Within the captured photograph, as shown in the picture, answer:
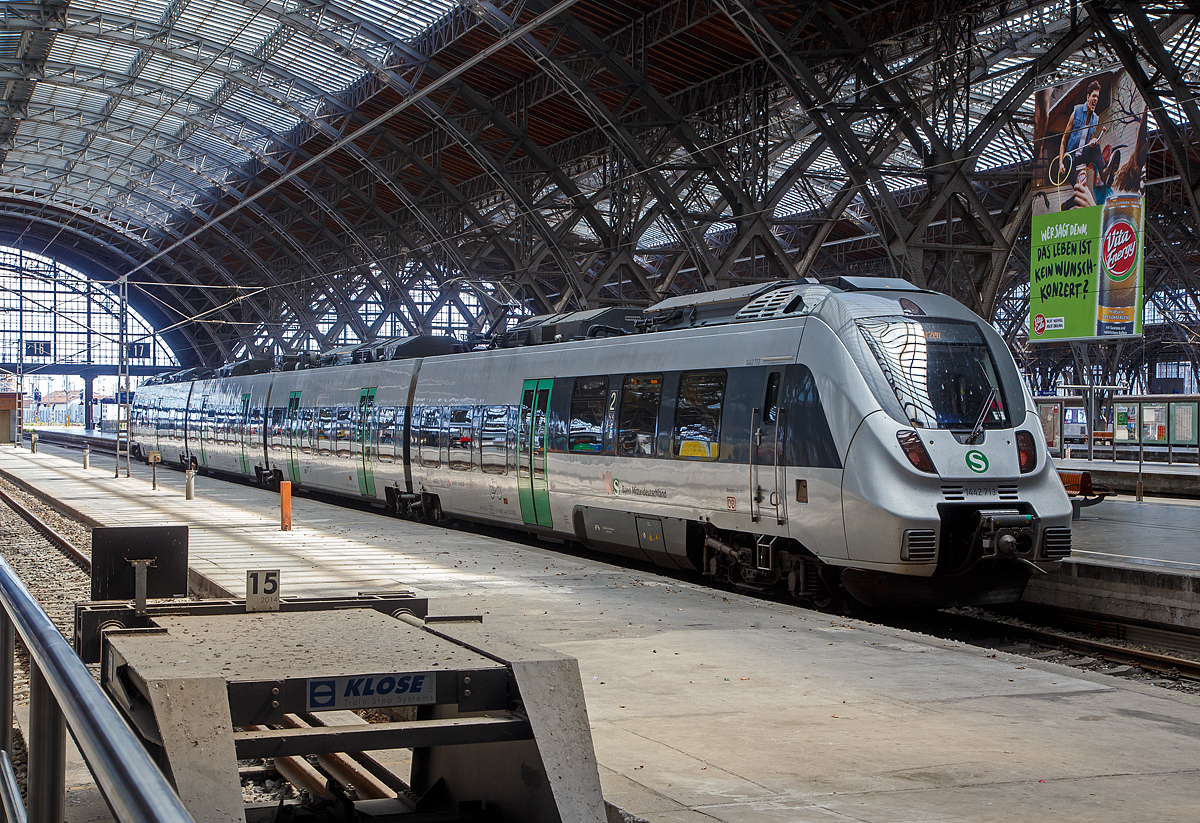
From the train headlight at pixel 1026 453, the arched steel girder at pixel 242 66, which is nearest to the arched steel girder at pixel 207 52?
the arched steel girder at pixel 242 66

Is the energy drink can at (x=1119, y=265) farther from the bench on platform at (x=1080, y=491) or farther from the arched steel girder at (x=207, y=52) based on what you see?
the arched steel girder at (x=207, y=52)

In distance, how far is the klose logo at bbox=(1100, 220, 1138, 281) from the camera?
18.0 metres

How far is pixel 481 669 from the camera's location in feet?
13.7

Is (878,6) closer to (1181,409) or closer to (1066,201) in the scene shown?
(1066,201)

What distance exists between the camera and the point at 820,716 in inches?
259

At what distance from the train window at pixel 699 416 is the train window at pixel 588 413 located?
1.86 metres

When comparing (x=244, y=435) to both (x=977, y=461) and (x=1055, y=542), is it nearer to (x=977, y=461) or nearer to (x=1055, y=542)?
(x=977, y=461)

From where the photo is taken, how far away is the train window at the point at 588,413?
15.7 meters

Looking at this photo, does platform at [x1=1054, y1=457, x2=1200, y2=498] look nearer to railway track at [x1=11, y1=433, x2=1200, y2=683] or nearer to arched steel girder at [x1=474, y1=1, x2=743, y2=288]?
arched steel girder at [x1=474, y1=1, x2=743, y2=288]

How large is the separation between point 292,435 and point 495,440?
40.9ft

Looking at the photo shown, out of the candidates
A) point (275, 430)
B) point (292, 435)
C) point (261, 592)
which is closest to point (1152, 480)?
point (292, 435)

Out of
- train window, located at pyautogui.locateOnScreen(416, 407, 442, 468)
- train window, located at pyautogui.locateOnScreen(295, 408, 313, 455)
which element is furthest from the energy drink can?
train window, located at pyautogui.locateOnScreen(295, 408, 313, 455)

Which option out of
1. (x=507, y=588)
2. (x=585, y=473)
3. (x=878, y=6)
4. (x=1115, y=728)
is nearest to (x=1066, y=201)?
(x=878, y=6)

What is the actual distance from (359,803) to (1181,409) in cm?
3323
